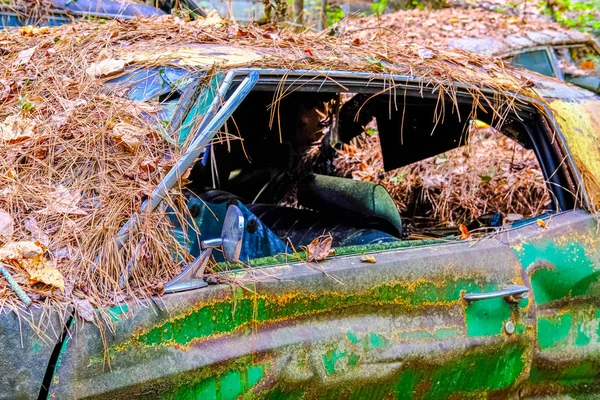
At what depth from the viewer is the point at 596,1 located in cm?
1066

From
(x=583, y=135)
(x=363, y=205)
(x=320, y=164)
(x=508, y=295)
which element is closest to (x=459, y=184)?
(x=320, y=164)

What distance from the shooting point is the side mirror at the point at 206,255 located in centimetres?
195

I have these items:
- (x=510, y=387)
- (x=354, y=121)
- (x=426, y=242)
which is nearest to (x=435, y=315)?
Result: (x=426, y=242)

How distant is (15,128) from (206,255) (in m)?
0.85

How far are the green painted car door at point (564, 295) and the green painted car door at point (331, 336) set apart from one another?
81 millimetres

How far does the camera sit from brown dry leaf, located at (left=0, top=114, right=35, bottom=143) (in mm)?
2227

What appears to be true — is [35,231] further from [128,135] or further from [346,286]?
[346,286]

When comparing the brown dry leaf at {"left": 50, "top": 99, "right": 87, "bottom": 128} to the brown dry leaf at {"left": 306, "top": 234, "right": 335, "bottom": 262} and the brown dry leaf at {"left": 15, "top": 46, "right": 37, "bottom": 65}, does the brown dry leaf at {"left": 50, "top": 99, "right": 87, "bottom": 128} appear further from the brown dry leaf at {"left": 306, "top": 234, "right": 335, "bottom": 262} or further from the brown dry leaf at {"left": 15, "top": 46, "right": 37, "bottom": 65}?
the brown dry leaf at {"left": 306, "top": 234, "right": 335, "bottom": 262}

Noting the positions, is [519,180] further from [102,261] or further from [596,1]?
[596,1]

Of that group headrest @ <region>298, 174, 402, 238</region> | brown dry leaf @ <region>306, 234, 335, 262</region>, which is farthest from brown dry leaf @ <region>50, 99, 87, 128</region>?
headrest @ <region>298, 174, 402, 238</region>

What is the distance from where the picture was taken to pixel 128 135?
2.14 m

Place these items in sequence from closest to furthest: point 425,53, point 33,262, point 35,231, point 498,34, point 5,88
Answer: point 33,262 < point 35,231 < point 5,88 < point 425,53 < point 498,34

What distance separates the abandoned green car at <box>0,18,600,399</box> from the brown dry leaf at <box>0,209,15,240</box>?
0.91 feet

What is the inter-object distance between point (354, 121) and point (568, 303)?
1.58 meters
